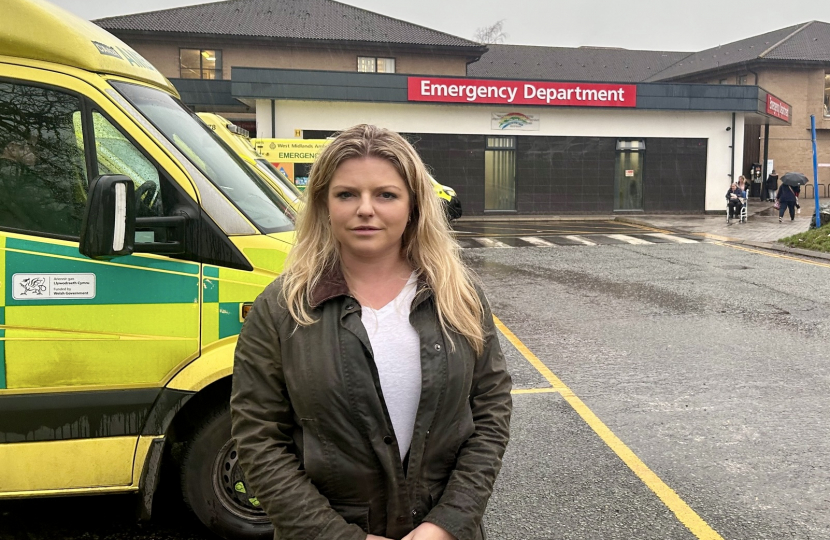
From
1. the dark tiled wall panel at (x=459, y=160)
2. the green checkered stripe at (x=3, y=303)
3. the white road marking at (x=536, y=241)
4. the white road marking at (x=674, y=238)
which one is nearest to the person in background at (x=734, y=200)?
the white road marking at (x=674, y=238)

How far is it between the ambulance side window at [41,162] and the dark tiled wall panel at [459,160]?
23544 millimetres

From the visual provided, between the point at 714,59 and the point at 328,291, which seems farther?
the point at 714,59

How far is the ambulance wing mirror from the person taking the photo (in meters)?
2.75

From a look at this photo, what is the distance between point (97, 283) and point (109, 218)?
0.40m

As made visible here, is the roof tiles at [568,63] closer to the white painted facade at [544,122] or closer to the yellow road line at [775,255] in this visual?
the white painted facade at [544,122]

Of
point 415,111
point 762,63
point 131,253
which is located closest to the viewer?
point 131,253

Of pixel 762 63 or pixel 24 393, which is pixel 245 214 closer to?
pixel 24 393

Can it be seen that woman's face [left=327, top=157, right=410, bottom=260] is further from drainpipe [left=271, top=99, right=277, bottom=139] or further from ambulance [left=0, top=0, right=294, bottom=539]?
drainpipe [left=271, top=99, right=277, bottom=139]

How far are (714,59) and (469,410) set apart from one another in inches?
1834

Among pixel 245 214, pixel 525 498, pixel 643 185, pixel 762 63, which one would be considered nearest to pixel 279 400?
pixel 245 214

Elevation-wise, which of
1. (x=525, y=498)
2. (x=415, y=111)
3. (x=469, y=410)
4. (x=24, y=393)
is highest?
(x=415, y=111)

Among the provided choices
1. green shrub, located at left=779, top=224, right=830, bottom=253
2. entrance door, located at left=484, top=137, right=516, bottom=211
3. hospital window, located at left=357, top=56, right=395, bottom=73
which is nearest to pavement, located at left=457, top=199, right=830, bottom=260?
green shrub, located at left=779, top=224, right=830, bottom=253

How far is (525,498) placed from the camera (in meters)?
4.07

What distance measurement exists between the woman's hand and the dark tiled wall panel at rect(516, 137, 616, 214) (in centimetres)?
2619
